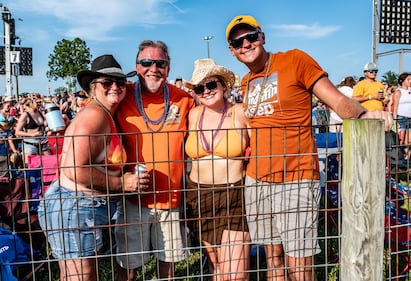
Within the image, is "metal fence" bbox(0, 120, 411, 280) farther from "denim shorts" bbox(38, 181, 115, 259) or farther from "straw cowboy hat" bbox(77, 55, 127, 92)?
"straw cowboy hat" bbox(77, 55, 127, 92)

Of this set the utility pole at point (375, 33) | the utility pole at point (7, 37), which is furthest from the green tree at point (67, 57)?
the utility pole at point (375, 33)

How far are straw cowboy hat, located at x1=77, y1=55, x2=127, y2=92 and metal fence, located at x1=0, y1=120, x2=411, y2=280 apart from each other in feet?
2.15

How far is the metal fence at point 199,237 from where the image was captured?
6.48 feet

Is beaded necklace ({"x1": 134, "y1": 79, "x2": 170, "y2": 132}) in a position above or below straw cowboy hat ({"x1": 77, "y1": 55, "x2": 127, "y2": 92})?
below

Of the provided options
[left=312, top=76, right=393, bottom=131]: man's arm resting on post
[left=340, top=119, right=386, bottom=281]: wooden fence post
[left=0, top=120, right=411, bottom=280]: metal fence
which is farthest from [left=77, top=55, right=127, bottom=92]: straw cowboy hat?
[left=340, top=119, right=386, bottom=281]: wooden fence post

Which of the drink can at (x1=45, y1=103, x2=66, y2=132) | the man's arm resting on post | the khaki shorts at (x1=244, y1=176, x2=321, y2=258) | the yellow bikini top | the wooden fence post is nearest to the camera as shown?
the wooden fence post

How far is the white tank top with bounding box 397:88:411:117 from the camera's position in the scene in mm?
7824

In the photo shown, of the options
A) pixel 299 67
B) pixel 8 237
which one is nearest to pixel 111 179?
pixel 8 237

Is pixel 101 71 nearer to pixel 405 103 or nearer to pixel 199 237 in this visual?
pixel 199 237

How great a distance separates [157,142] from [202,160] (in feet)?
1.44

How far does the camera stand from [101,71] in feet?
8.27

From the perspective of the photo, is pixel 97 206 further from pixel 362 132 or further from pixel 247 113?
pixel 362 132

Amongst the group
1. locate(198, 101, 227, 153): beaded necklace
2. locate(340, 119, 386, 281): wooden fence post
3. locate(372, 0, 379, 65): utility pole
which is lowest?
locate(340, 119, 386, 281): wooden fence post

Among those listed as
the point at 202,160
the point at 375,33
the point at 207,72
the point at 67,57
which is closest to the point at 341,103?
the point at 202,160
